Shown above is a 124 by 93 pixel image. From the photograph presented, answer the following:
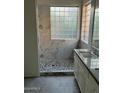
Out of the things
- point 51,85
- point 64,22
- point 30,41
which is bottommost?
point 51,85

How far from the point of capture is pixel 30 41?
15.9 ft

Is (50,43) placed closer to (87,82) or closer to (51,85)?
(51,85)

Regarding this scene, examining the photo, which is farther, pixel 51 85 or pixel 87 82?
pixel 51 85

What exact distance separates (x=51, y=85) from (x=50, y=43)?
3.01 meters

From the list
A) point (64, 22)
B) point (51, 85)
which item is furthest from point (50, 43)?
point (51, 85)

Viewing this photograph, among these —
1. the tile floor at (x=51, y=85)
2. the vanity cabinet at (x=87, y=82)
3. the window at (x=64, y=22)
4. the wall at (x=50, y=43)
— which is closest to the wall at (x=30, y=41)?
the tile floor at (x=51, y=85)

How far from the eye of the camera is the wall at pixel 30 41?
4699 mm

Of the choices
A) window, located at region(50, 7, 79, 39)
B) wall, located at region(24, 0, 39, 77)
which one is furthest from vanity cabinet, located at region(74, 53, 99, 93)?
window, located at region(50, 7, 79, 39)

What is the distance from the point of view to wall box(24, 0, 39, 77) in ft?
15.4

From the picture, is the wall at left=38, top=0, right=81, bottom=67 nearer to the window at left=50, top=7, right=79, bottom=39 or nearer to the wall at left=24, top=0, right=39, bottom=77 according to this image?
the window at left=50, top=7, right=79, bottom=39

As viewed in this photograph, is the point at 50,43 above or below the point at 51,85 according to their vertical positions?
above
